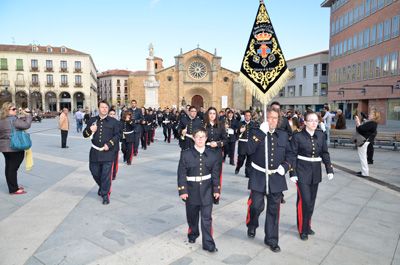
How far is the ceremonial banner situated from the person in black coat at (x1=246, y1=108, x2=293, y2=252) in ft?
3.71

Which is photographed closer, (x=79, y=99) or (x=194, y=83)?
(x=194, y=83)

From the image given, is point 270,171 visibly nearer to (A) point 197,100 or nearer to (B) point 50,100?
(A) point 197,100

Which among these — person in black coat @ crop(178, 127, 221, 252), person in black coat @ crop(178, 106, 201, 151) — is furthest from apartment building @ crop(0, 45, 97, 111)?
person in black coat @ crop(178, 127, 221, 252)

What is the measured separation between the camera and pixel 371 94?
3139 centimetres

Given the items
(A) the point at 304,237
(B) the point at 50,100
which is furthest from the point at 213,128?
(B) the point at 50,100

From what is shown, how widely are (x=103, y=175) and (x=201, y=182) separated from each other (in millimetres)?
2822

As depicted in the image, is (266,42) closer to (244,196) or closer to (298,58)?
(244,196)

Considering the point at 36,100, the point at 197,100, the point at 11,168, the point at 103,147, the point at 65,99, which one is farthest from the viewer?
the point at 65,99

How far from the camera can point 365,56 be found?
32000 mm

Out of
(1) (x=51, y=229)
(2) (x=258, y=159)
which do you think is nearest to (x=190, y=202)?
(2) (x=258, y=159)

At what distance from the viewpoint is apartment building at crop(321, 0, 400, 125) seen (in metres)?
28.0

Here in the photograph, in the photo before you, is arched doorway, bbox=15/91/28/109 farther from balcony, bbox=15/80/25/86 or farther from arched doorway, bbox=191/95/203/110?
arched doorway, bbox=191/95/203/110

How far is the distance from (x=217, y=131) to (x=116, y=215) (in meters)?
2.70

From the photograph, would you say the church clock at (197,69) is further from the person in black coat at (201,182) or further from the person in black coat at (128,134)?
the person in black coat at (201,182)
